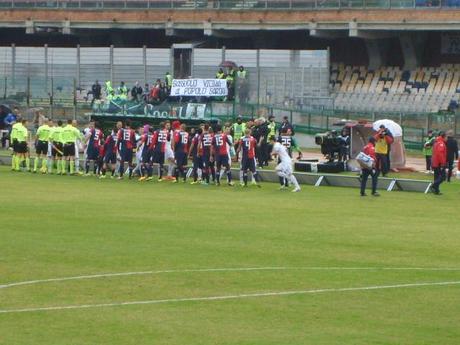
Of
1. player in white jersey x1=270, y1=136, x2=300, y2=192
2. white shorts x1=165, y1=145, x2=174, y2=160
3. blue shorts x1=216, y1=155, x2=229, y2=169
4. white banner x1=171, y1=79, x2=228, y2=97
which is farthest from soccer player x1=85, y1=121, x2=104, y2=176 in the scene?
white banner x1=171, y1=79, x2=228, y2=97

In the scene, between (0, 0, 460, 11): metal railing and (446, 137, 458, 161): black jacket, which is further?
(0, 0, 460, 11): metal railing

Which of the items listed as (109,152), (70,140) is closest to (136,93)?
(70,140)

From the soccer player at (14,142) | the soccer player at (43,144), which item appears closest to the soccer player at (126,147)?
the soccer player at (43,144)

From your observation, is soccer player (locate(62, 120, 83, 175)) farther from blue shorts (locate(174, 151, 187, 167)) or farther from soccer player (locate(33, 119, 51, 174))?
blue shorts (locate(174, 151, 187, 167))

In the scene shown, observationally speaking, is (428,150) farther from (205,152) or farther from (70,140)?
(70,140)

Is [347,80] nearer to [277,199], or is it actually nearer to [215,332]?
[277,199]

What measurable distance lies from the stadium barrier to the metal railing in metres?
26.7

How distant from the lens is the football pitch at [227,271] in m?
15.0

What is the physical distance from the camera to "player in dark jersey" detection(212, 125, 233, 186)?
4059cm

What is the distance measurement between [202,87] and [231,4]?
52.1 feet

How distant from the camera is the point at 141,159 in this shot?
43.7 m

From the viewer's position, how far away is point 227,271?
20.1 metres

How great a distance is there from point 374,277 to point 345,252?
3.57 m

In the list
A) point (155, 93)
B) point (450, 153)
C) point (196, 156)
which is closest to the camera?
point (196, 156)
